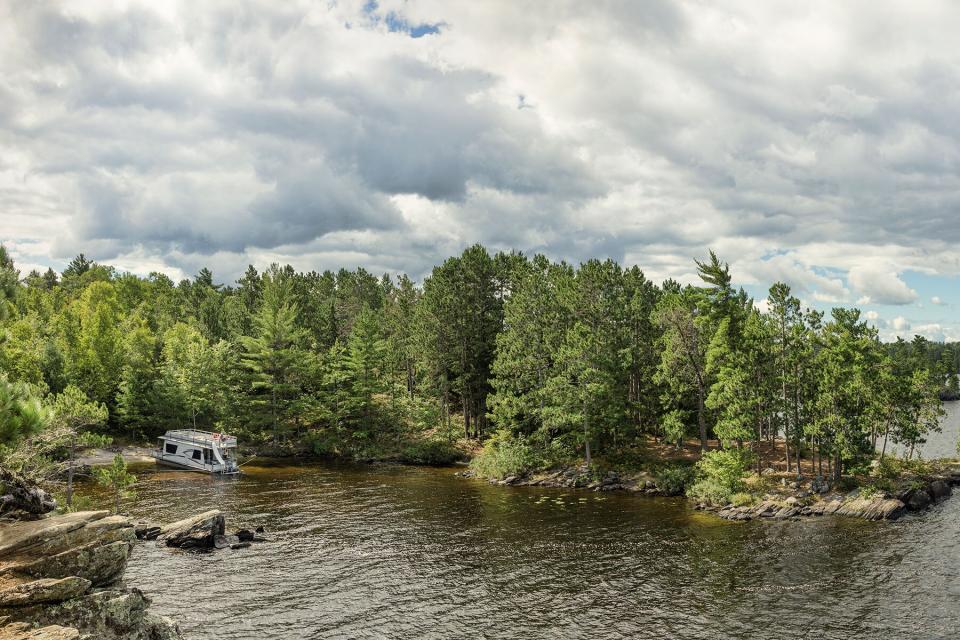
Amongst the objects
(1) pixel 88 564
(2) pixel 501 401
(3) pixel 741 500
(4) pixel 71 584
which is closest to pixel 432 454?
(2) pixel 501 401

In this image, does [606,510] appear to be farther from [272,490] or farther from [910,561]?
[272,490]

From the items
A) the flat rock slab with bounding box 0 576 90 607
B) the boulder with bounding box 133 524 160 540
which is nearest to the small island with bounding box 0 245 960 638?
the flat rock slab with bounding box 0 576 90 607

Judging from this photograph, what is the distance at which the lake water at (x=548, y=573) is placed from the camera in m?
27.2

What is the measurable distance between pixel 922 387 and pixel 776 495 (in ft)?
66.3

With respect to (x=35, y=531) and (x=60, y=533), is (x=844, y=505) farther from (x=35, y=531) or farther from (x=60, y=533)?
(x=35, y=531)

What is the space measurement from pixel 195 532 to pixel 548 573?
23.0 metres

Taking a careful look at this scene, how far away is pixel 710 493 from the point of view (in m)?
50.3

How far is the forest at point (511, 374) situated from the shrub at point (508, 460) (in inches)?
9.4

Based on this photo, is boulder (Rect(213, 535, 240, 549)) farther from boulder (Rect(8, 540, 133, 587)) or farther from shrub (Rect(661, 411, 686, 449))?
shrub (Rect(661, 411, 686, 449))

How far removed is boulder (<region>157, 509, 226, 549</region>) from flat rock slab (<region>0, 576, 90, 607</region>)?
20888 mm

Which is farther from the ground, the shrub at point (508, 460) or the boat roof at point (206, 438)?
the boat roof at point (206, 438)

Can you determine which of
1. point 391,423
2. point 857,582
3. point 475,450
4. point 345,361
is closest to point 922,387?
point 857,582

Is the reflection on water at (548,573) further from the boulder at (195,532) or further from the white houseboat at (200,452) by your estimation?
the white houseboat at (200,452)

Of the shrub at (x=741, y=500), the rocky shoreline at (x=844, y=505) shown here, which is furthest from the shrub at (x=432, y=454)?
the shrub at (x=741, y=500)
